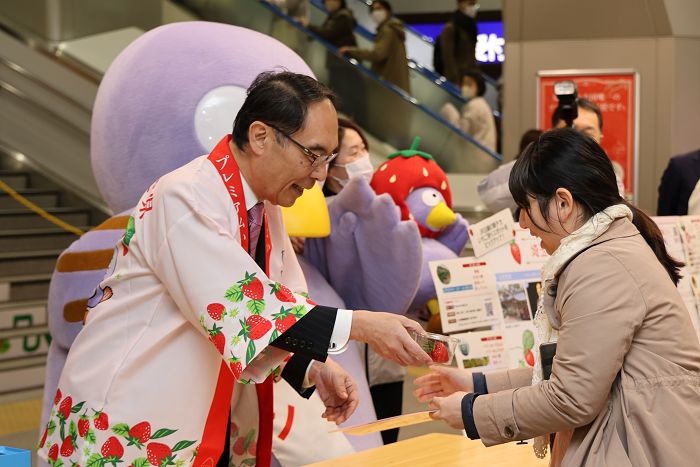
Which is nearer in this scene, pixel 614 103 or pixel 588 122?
pixel 588 122

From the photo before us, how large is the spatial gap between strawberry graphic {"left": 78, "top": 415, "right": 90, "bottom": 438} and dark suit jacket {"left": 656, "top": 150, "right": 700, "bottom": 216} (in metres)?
3.26

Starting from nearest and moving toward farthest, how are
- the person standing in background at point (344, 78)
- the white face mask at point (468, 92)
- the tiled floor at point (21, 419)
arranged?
the tiled floor at point (21, 419)
the person standing in background at point (344, 78)
the white face mask at point (468, 92)

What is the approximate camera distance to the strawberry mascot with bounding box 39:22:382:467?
2188 millimetres

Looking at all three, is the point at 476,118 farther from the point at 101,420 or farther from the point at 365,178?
the point at 101,420

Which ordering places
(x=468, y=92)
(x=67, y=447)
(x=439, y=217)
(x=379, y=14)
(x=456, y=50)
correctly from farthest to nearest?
(x=456, y=50) → (x=379, y=14) → (x=468, y=92) → (x=439, y=217) → (x=67, y=447)

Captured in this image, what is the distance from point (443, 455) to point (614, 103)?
387cm

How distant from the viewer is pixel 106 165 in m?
2.32

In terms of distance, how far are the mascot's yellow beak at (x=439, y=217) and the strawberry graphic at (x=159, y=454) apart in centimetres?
156

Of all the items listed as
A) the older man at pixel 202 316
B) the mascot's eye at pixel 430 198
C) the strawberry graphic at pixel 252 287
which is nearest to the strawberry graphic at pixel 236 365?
the older man at pixel 202 316

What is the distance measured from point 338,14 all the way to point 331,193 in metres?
4.96

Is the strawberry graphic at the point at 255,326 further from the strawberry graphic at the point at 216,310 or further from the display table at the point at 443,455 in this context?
the display table at the point at 443,455

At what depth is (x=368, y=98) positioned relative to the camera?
6.63m

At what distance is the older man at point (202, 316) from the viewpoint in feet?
4.61

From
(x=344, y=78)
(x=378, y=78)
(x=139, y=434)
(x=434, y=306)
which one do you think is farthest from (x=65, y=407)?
(x=378, y=78)
